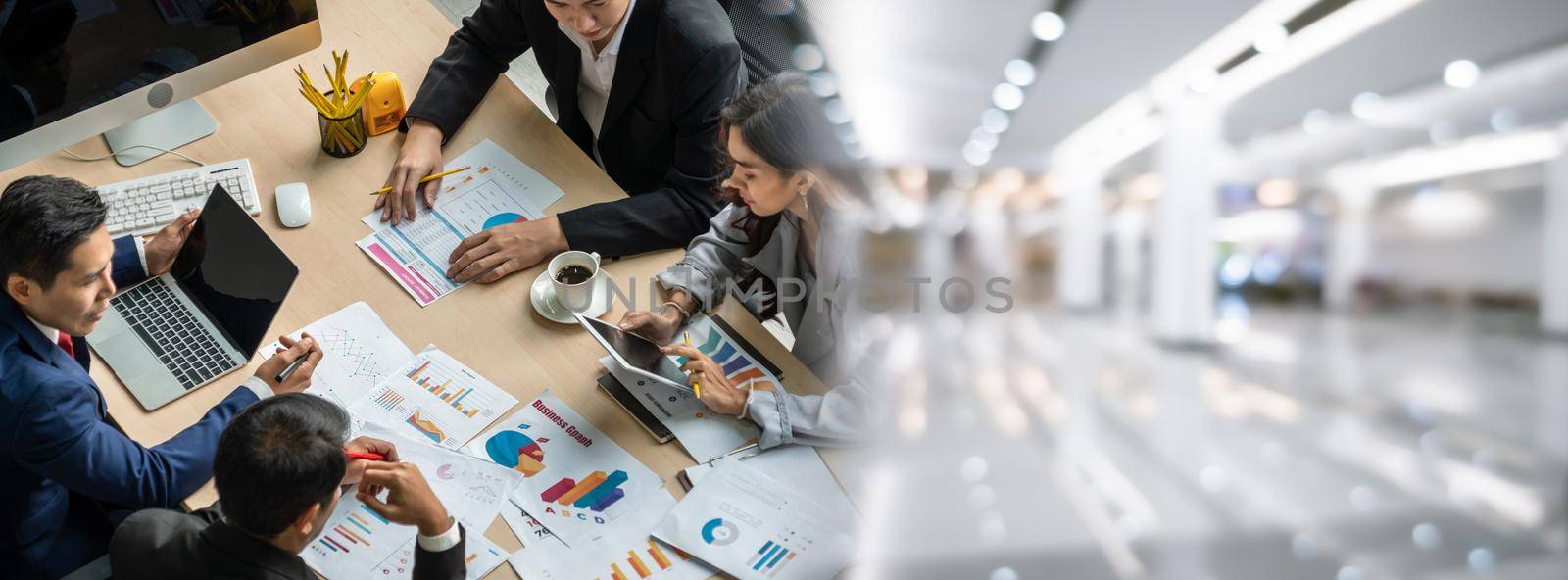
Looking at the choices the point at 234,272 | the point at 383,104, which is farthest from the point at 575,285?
the point at 383,104

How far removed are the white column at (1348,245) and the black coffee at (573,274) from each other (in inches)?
48.0

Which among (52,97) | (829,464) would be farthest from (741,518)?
(52,97)

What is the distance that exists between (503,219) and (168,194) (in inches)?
21.2

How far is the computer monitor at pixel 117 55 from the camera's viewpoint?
1.28 m

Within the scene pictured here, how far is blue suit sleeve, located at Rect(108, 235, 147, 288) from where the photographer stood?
53.6 inches

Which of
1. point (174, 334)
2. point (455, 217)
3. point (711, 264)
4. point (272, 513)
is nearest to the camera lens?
point (272, 513)

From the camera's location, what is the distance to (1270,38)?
0.84 feet

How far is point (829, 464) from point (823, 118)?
2.97 feet

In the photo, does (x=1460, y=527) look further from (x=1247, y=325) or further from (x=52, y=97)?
(x=52, y=97)

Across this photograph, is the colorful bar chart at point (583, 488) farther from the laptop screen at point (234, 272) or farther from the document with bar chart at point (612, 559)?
the laptop screen at point (234, 272)

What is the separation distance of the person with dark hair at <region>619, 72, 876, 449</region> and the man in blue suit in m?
0.52

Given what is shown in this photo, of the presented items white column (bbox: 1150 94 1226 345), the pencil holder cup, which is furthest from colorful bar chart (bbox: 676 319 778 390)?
white column (bbox: 1150 94 1226 345)

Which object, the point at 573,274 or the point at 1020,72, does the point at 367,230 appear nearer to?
the point at 573,274

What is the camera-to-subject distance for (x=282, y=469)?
100 centimetres
